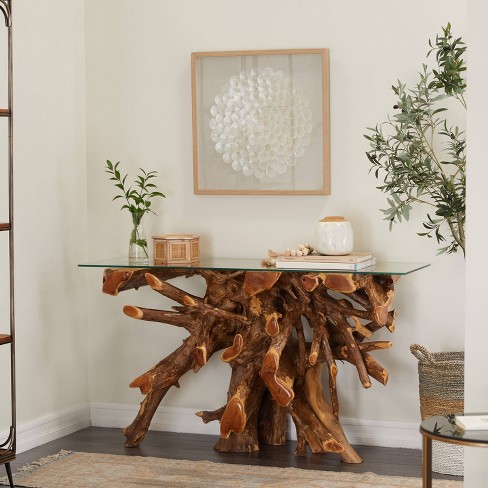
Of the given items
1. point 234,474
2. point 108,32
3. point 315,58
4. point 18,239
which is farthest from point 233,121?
point 234,474

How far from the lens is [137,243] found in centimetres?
457

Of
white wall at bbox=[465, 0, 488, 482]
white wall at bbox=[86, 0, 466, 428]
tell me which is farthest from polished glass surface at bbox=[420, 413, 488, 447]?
white wall at bbox=[86, 0, 466, 428]

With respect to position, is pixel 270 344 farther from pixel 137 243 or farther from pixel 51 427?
pixel 51 427

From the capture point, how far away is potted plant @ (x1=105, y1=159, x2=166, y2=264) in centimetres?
458

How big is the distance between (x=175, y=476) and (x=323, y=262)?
110cm

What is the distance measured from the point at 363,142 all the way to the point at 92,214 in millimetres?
1471

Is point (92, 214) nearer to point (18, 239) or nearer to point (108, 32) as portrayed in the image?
point (18, 239)

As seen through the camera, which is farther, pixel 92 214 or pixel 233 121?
pixel 92 214

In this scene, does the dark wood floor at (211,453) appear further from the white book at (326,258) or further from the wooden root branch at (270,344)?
the white book at (326,258)

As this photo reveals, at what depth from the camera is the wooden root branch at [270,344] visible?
13.5 feet

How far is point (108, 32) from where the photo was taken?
16.0 feet

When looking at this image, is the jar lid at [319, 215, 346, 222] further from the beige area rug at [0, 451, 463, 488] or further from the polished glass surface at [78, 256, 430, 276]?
the beige area rug at [0, 451, 463, 488]

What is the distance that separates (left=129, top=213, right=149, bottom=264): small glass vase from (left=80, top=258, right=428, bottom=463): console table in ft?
0.32

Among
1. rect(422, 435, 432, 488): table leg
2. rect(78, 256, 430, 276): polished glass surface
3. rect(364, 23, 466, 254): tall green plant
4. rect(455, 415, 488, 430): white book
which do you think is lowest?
rect(422, 435, 432, 488): table leg
